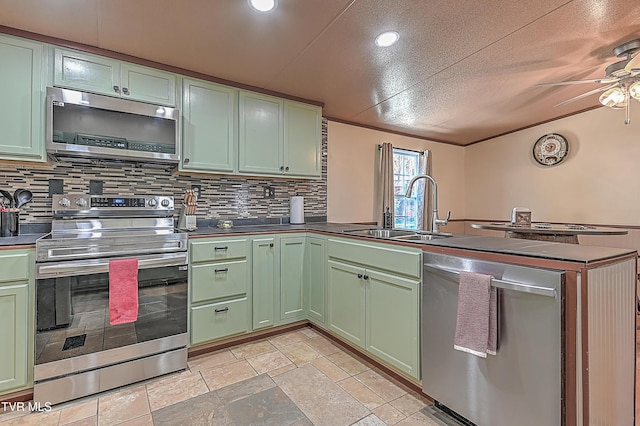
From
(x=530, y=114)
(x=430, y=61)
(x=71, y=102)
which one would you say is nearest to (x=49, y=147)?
(x=71, y=102)

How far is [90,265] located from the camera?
1754 millimetres

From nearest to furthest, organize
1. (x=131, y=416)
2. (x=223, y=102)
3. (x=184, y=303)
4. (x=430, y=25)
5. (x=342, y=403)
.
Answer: (x=131, y=416), (x=342, y=403), (x=430, y=25), (x=184, y=303), (x=223, y=102)

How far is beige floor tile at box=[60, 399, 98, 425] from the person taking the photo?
1.56 metres

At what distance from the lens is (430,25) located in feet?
6.13

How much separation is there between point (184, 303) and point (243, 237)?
24.4 inches

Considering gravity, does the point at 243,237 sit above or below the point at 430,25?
below

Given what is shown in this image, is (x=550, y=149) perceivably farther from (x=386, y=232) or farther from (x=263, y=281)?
(x=263, y=281)

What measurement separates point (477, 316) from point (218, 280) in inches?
68.0

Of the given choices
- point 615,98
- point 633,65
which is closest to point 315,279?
point 615,98

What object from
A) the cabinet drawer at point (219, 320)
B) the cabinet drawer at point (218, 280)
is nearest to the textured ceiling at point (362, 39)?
the cabinet drawer at point (218, 280)

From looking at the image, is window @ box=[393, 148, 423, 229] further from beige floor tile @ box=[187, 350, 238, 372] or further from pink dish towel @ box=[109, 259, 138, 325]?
pink dish towel @ box=[109, 259, 138, 325]

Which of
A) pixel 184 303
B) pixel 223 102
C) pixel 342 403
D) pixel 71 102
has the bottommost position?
pixel 342 403

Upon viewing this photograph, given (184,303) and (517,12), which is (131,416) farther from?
(517,12)

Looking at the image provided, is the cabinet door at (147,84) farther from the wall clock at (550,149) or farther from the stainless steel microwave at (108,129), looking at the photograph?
the wall clock at (550,149)
